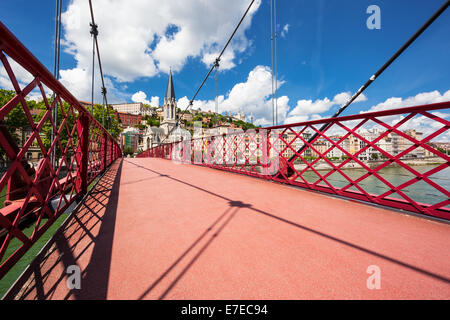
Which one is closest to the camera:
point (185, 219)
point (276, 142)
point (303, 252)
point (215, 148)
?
point (303, 252)

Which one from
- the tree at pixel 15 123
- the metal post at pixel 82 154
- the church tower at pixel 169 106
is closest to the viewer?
the tree at pixel 15 123

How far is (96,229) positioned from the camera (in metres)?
1.51

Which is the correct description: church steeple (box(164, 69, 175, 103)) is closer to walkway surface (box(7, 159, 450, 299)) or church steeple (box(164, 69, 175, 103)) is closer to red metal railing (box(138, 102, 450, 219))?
red metal railing (box(138, 102, 450, 219))

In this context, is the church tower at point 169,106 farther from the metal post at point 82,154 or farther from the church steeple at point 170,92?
the metal post at point 82,154

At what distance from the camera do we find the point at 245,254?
1.16 metres

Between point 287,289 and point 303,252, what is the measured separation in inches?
14.5

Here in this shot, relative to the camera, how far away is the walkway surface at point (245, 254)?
886 millimetres

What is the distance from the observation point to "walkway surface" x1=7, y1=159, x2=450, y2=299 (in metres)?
0.89

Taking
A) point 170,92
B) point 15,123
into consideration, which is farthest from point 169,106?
point 15,123

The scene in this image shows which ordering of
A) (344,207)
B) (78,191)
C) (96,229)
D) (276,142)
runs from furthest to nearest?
1. (276,142)
2. (78,191)
3. (344,207)
4. (96,229)

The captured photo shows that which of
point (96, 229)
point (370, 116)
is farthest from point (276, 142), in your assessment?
point (96, 229)

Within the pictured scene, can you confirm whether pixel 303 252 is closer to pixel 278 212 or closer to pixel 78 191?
pixel 278 212

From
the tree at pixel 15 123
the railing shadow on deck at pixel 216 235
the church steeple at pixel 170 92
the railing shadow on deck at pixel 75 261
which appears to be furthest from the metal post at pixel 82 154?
the church steeple at pixel 170 92

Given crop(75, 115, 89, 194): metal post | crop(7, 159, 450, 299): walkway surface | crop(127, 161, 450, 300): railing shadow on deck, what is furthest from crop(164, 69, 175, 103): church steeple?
crop(127, 161, 450, 300): railing shadow on deck
